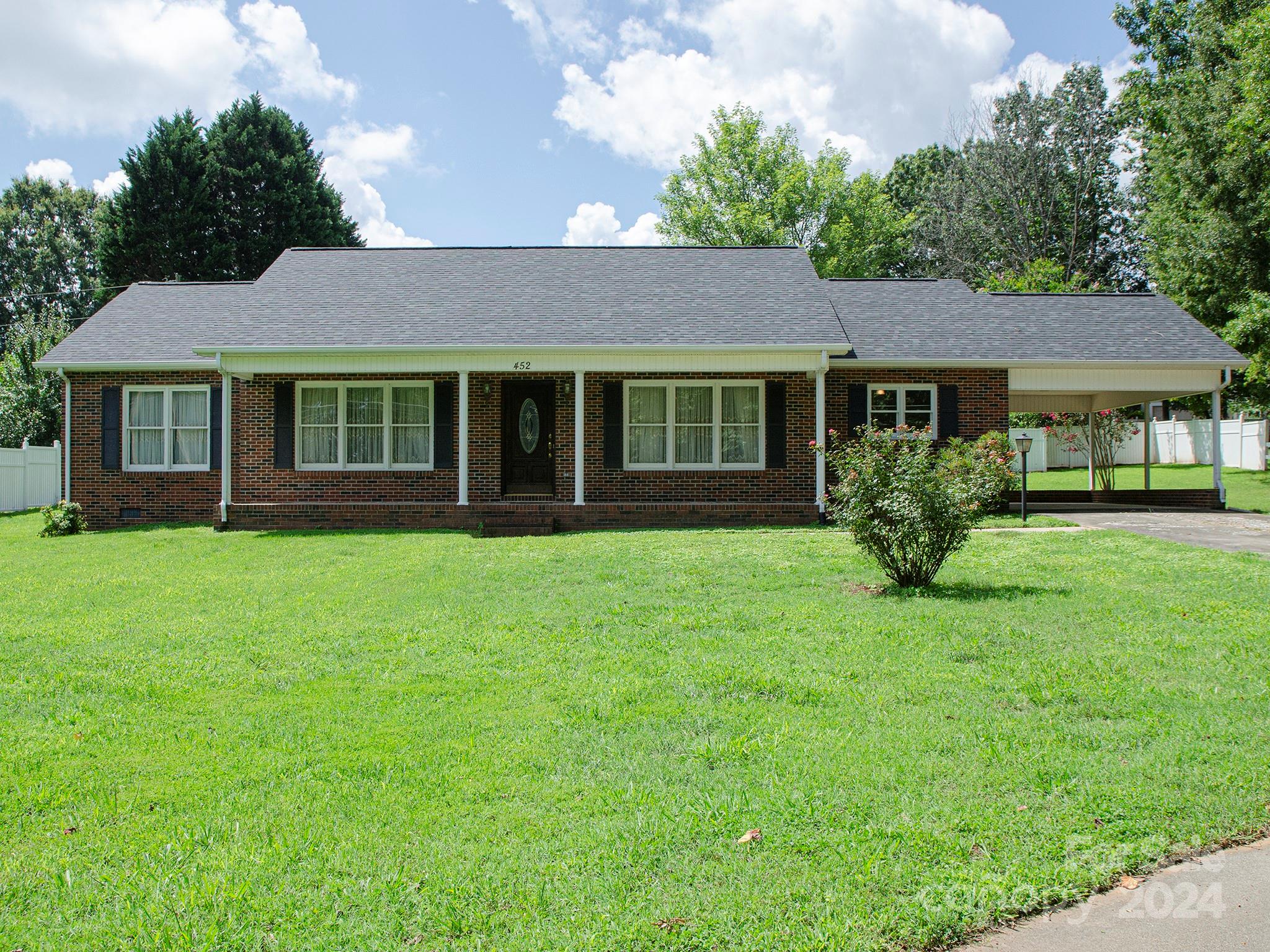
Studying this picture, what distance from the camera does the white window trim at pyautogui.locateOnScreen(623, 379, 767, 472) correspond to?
15.5 m

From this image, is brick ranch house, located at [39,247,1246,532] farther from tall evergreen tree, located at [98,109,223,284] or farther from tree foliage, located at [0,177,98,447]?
tree foliage, located at [0,177,98,447]

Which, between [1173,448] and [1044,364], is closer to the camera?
[1044,364]

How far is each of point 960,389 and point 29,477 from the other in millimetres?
21600

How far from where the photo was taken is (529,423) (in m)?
16.0

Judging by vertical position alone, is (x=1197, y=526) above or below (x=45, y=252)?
below

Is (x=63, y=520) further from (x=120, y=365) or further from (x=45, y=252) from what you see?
(x=45, y=252)

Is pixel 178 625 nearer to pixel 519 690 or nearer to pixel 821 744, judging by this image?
pixel 519 690

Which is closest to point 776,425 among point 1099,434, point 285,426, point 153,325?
point 285,426

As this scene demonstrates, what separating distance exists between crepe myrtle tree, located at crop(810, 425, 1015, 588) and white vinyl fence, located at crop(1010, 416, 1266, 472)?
23066mm

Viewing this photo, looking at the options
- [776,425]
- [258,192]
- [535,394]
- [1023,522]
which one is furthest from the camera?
[258,192]

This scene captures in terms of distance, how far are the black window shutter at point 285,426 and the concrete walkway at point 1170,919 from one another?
584 inches

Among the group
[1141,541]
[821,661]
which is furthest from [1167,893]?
[1141,541]

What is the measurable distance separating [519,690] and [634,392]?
35.7 ft

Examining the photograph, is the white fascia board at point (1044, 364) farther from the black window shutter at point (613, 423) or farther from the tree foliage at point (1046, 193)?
the tree foliage at point (1046, 193)
